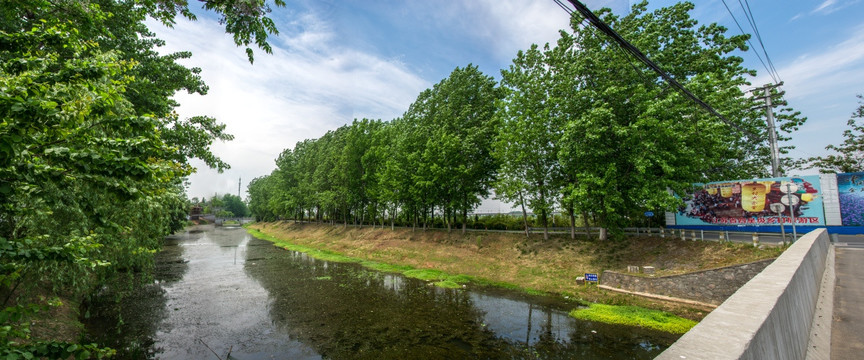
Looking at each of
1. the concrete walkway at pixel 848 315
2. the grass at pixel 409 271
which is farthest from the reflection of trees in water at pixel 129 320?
the concrete walkway at pixel 848 315

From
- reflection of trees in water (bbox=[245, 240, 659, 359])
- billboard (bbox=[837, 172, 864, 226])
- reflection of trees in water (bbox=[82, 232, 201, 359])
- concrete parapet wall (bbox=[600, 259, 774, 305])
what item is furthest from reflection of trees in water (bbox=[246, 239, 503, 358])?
billboard (bbox=[837, 172, 864, 226])

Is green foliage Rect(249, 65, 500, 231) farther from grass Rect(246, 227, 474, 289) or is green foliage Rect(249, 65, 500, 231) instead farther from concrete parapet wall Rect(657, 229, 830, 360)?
concrete parapet wall Rect(657, 229, 830, 360)

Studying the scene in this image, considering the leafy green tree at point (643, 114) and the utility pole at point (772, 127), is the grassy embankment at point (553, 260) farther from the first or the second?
the utility pole at point (772, 127)

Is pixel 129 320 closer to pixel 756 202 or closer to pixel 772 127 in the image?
pixel 756 202

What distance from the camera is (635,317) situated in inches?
588

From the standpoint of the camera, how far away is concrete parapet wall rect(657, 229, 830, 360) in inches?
108

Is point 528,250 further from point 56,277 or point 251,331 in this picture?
point 56,277

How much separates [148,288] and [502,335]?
21245 millimetres

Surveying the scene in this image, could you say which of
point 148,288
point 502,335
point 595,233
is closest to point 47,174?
point 502,335

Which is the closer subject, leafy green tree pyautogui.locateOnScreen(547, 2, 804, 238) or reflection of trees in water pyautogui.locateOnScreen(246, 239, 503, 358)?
reflection of trees in water pyautogui.locateOnScreen(246, 239, 503, 358)

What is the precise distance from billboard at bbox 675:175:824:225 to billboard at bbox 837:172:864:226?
107 centimetres

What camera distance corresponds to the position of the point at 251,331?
13.9 meters

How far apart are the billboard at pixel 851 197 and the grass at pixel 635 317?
16983mm

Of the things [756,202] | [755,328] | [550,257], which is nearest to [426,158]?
[550,257]
